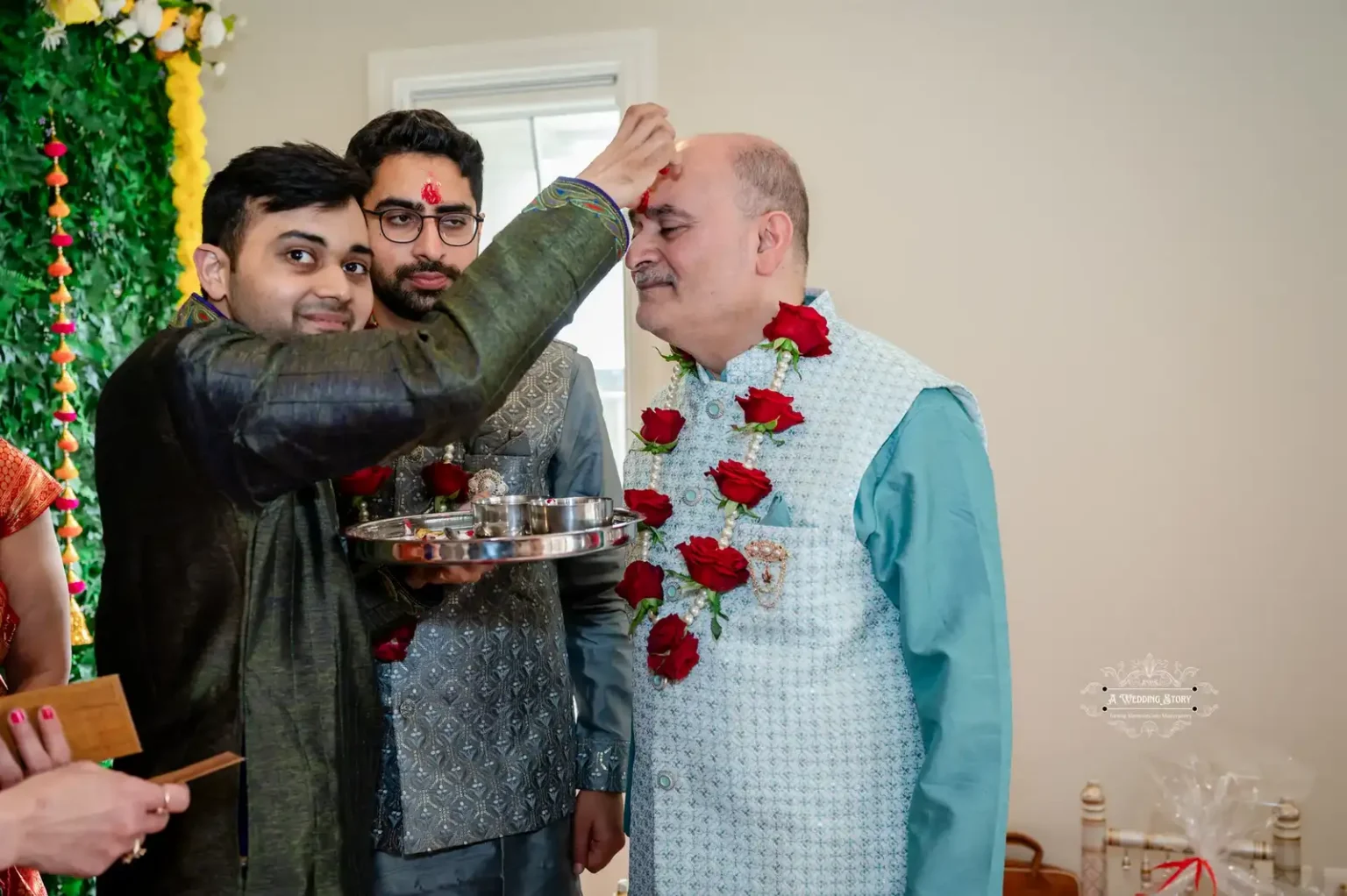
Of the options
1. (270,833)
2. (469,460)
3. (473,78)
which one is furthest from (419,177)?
(473,78)

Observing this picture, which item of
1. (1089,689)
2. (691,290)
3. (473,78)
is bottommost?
(1089,689)

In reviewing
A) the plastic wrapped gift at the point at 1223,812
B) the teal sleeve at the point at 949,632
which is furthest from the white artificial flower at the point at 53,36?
the plastic wrapped gift at the point at 1223,812

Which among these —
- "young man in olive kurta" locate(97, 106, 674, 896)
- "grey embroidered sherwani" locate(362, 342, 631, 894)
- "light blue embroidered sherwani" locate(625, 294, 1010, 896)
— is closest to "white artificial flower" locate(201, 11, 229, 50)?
"grey embroidered sherwani" locate(362, 342, 631, 894)

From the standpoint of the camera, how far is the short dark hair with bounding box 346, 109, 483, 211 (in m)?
2.50

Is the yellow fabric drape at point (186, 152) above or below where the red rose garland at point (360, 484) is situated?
above

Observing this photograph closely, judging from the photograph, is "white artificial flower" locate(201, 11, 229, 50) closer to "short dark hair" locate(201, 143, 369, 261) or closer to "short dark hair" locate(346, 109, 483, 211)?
"short dark hair" locate(346, 109, 483, 211)

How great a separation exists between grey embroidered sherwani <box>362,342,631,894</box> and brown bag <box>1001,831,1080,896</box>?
205 cm

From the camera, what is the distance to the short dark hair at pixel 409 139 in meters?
2.50

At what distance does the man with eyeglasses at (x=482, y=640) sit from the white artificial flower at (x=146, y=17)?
7.38ft

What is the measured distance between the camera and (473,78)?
4.49 m

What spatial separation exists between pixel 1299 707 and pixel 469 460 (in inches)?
123

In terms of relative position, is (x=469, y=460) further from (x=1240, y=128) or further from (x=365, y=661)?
(x=1240, y=128)

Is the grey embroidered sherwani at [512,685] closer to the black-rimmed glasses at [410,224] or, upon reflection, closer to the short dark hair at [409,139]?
the black-rimmed glasses at [410,224]

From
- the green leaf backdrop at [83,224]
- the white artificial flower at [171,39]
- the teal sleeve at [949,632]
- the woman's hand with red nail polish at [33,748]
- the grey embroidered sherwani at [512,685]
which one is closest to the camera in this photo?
the woman's hand with red nail polish at [33,748]
